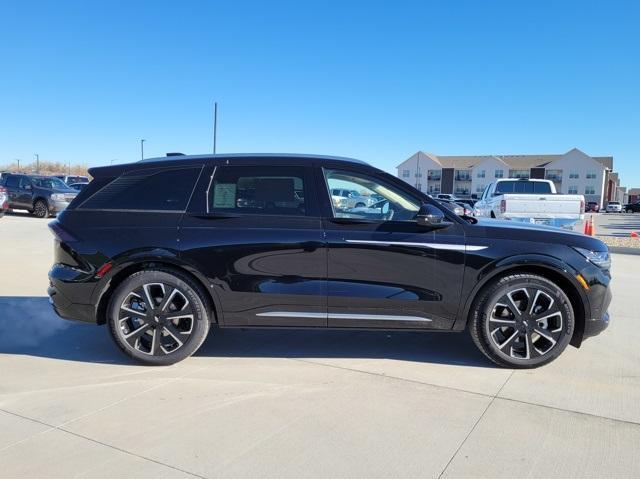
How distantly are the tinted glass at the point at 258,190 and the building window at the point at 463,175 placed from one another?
335ft

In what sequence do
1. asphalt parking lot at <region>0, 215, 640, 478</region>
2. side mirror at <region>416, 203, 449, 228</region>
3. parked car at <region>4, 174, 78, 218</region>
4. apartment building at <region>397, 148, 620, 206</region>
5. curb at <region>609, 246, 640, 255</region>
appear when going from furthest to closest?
apartment building at <region>397, 148, 620, 206</region> < parked car at <region>4, 174, 78, 218</region> < curb at <region>609, 246, 640, 255</region> < side mirror at <region>416, 203, 449, 228</region> < asphalt parking lot at <region>0, 215, 640, 478</region>

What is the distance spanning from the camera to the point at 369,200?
443 cm

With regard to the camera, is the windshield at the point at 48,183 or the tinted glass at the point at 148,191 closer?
the tinted glass at the point at 148,191

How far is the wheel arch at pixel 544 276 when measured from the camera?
13.7 ft

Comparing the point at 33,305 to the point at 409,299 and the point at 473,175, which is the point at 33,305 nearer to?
the point at 409,299

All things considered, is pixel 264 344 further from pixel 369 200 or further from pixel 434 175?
pixel 434 175

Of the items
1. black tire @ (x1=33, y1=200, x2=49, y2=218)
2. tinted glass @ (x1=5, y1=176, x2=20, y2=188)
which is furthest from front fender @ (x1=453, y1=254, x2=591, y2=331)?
tinted glass @ (x1=5, y1=176, x2=20, y2=188)

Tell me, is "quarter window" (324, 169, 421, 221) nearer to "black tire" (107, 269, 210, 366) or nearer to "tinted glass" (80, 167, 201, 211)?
"tinted glass" (80, 167, 201, 211)

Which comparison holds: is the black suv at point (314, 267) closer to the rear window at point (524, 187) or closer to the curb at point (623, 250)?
the curb at point (623, 250)

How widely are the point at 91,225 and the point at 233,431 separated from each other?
2253 mm

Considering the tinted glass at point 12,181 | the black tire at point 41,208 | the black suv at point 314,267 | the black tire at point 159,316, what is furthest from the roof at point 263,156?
the tinted glass at point 12,181

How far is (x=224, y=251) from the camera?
428 centimetres

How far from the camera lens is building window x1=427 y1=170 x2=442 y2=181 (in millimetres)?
104938

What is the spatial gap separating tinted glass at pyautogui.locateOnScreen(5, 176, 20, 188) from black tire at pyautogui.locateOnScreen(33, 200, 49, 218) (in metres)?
1.14
